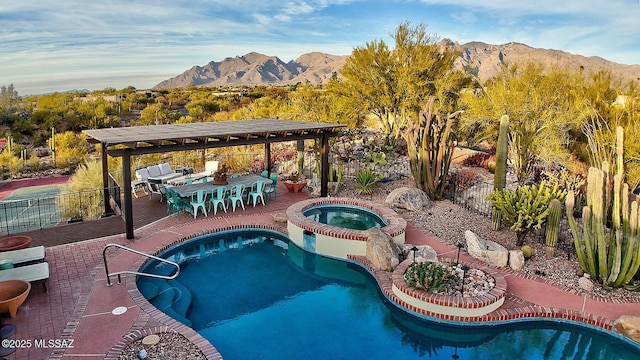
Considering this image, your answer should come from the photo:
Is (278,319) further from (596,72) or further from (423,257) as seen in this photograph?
(596,72)

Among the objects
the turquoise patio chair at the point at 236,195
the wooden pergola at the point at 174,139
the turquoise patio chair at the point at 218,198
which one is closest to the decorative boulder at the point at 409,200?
the wooden pergola at the point at 174,139

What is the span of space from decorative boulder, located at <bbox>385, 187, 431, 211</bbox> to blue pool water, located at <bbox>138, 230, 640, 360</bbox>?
3839mm

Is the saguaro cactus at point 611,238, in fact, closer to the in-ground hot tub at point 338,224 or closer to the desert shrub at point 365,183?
the in-ground hot tub at point 338,224

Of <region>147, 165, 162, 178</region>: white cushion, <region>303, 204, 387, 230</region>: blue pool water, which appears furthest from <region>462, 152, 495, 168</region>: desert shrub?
<region>147, 165, 162, 178</region>: white cushion

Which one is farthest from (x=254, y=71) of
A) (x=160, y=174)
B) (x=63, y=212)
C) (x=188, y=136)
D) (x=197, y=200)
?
(x=188, y=136)

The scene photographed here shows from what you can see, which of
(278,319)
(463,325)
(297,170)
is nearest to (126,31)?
(297,170)

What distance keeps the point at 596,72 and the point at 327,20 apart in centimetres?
3066

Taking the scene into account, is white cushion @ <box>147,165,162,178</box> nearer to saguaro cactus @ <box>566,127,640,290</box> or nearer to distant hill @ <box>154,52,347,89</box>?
saguaro cactus @ <box>566,127,640,290</box>

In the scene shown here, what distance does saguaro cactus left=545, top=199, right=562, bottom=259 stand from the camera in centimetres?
939

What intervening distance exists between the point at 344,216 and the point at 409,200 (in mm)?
2118

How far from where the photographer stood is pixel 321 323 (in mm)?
7531

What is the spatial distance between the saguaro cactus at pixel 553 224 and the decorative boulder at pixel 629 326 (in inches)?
100

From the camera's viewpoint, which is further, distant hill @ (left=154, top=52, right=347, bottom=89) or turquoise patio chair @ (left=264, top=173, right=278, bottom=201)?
distant hill @ (left=154, top=52, right=347, bottom=89)

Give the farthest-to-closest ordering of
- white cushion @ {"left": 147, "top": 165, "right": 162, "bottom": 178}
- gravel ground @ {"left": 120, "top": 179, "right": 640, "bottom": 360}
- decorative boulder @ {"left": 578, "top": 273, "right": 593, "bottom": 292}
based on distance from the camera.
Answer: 1. white cushion @ {"left": 147, "top": 165, "right": 162, "bottom": 178}
2. decorative boulder @ {"left": 578, "top": 273, "right": 593, "bottom": 292}
3. gravel ground @ {"left": 120, "top": 179, "right": 640, "bottom": 360}
